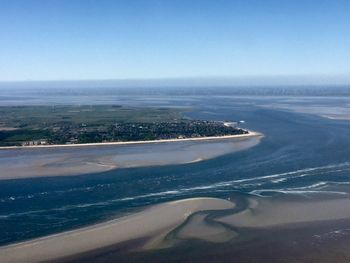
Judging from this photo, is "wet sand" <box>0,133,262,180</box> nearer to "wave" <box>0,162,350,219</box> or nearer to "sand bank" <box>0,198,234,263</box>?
"wave" <box>0,162,350,219</box>

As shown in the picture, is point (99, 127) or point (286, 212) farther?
point (99, 127)

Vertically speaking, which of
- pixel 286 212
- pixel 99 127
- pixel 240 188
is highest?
pixel 99 127

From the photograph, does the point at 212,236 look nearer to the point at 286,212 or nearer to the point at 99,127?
the point at 286,212

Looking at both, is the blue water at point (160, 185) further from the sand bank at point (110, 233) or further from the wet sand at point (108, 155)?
the wet sand at point (108, 155)

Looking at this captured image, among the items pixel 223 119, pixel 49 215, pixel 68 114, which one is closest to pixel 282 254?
pixel 49 215

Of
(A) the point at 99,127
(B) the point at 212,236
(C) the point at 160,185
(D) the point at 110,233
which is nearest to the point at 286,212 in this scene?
(B) the point at 212,236

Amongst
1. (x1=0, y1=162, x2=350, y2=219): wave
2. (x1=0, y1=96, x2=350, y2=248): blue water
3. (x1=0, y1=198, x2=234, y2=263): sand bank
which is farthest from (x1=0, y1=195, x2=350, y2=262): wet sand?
(x1=0, y1=162, x2=350, y2=219): wave

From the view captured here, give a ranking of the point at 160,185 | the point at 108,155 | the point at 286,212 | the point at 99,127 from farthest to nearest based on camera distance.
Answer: the point at 99,127 < the point at 108,155 < the point at 160,185 < the point at 286,212
